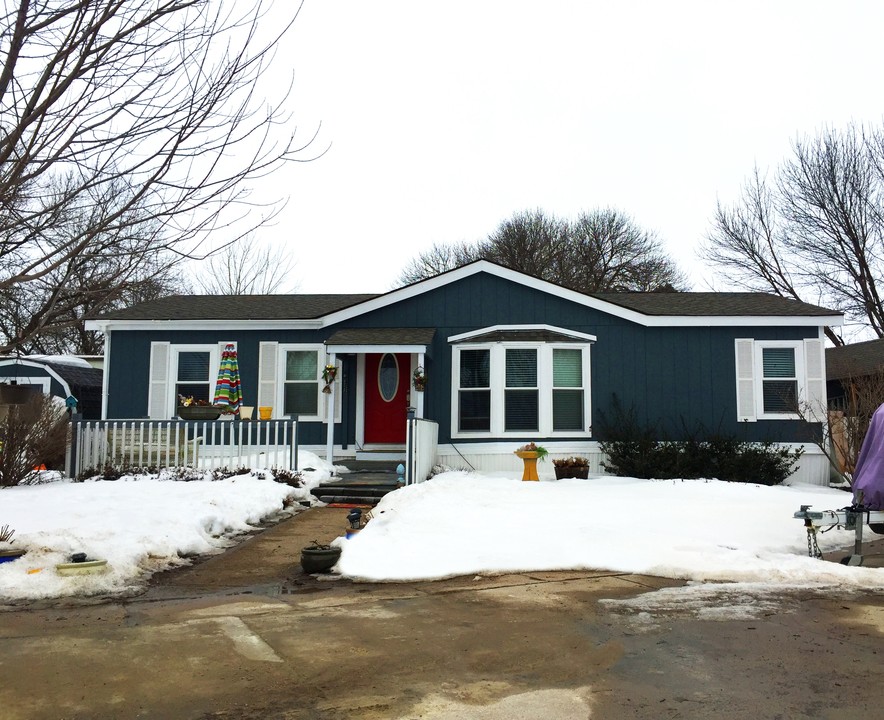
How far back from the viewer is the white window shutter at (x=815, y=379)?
560 inches

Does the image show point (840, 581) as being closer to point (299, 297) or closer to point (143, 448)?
point (143, 448)

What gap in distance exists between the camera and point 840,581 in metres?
6.23

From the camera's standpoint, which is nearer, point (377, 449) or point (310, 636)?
point (310, 636)

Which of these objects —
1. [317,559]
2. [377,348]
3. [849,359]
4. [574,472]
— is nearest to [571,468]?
[574,472]

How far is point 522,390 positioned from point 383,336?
2869 mm

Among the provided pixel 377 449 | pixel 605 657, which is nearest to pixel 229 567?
pixel 605 657

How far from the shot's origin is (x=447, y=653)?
4.49 m

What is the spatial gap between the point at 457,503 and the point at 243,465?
4.63 m

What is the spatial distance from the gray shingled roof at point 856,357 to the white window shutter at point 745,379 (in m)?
11.5

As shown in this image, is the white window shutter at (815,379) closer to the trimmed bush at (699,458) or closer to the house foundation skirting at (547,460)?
the house foundation skirting at (547,460)

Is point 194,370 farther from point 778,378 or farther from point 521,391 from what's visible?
point 778,378

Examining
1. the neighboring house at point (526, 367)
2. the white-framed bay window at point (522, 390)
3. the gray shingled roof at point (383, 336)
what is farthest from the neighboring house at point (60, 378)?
the white-framed bay window at point (522, 390)

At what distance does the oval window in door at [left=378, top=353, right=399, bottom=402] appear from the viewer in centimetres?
1543

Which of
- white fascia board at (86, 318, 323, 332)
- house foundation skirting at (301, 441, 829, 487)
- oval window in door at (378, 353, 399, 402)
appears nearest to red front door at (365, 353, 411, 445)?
oval window in door at (378, 353, 399, 402)
